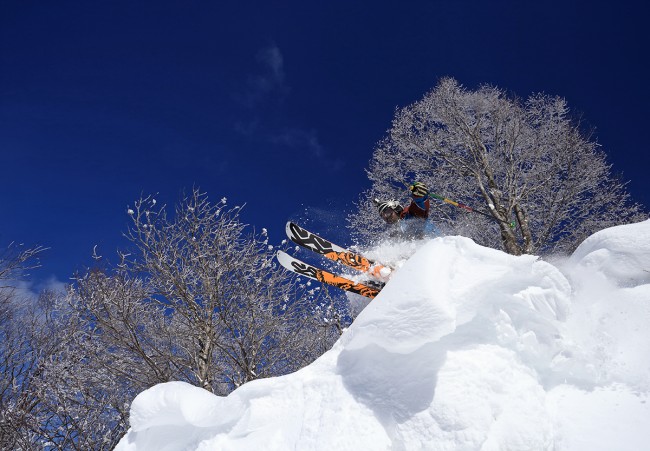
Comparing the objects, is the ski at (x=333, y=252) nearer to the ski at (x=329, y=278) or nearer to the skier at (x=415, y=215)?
the ski at (x=329, y=278)

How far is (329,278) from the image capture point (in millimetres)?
7586

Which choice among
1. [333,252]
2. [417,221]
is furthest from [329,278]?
[417,221]

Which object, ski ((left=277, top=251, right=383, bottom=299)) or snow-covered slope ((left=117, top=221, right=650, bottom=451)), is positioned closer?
snow-covered slope ((left=117, top=221, right=650, bottom=451))

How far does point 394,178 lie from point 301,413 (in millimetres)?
10241

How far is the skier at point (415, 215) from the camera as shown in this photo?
757 cm

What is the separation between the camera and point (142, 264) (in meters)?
7.11

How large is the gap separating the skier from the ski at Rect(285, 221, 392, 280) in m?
1.07

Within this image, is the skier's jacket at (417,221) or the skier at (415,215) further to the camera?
the skier's jacket at (417,221)

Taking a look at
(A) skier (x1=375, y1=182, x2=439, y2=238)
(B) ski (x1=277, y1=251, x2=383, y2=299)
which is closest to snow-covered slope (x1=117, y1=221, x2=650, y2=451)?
(A) skier (x1=375, y1=182, x2=439, y2=238)

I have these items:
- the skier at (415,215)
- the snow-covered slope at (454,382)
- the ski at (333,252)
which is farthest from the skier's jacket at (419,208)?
the snow-covered slope at (454,382)

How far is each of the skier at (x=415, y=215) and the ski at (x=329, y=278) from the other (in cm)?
149

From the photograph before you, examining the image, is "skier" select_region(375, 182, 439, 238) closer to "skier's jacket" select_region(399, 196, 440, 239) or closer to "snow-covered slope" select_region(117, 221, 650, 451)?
"skier's jacket" select_region(399, 196, 440, 239)

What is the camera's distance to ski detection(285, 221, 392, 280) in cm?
786

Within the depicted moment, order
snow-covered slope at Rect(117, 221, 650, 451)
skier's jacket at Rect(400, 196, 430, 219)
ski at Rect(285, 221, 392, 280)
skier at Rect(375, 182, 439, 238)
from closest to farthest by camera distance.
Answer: snow-covered slope at Rect(117, 221, 650, 451)
skier at Rect(375, 182, 439, 238)
skier's jacket at Rect(400, 196, 430, 219)
ski at Rect(285, 221, 392, 280)
